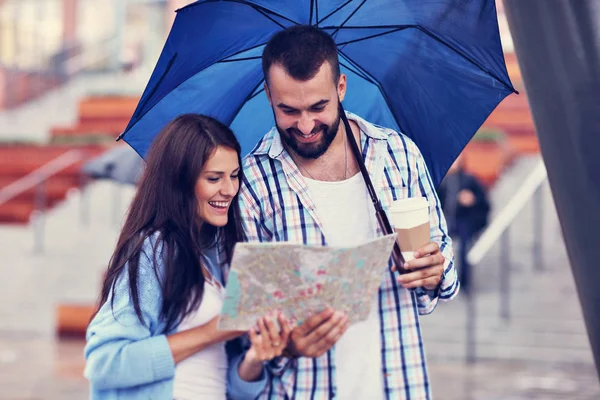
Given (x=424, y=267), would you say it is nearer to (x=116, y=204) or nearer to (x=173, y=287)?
(x=173, y=287)

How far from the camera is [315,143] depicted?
8.82ft

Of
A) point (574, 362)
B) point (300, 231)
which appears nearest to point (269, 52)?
point (300, 231)

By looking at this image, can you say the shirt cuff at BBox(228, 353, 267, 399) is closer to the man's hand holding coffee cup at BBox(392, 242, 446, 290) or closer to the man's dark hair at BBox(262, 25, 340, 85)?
the man's hand holding coffee cup at BBox(392, 242, 446, 290)

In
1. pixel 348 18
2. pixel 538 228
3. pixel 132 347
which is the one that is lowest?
pixel 132 347

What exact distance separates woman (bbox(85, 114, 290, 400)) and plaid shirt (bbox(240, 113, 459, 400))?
0.24 ft

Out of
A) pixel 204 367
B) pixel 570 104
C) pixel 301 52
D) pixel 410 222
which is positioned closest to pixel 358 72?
pixel 301 52

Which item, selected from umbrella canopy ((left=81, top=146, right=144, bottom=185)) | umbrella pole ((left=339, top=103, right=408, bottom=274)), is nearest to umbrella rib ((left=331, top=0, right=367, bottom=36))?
umbrella pole ((left=339, top=103, right=408, bottom=274))

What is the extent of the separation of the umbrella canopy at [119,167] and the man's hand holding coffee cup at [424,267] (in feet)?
28.0

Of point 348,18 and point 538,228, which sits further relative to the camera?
point 538,228

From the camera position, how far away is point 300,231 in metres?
2.77

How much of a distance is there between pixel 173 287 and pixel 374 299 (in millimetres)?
543

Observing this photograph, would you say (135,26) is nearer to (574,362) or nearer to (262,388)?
(574,362)

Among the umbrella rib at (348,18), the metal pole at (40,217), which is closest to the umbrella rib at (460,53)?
the umbrella rib at (348,18)

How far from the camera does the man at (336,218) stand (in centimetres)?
269
